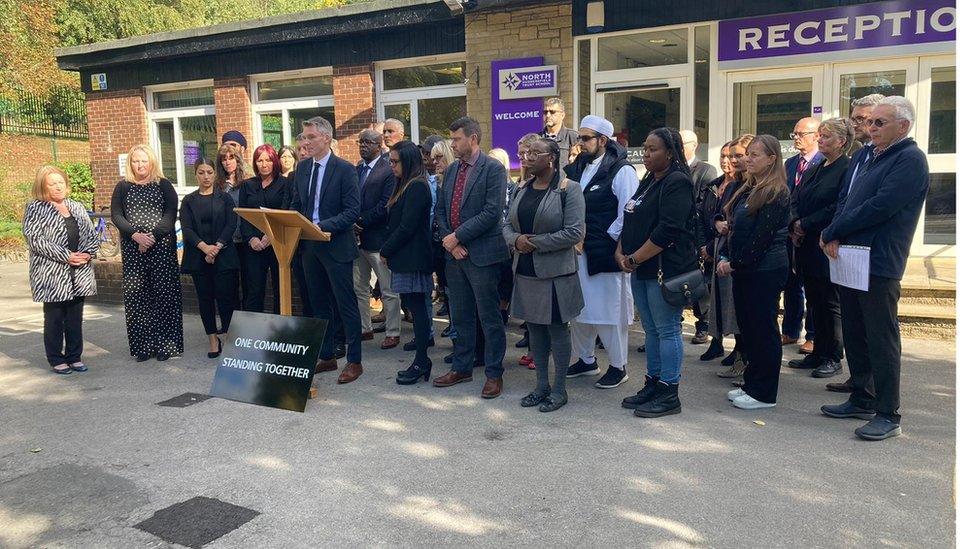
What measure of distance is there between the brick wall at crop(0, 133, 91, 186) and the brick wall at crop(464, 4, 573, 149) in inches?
509

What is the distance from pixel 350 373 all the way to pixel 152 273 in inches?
94.6

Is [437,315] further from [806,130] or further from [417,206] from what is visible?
[806,130]

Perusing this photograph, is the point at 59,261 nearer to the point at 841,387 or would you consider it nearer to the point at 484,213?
the point at 484,213

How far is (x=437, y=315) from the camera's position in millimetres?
8398

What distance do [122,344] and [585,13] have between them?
292 inches

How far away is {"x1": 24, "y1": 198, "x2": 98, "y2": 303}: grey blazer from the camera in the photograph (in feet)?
20.4

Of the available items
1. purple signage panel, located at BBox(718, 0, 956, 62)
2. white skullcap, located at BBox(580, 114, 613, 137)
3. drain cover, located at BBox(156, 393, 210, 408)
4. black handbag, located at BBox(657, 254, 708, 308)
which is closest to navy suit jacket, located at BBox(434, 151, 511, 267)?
white skullcap, located at BBox(580, 114, 613, 137)

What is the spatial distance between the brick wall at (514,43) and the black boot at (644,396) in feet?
19.5

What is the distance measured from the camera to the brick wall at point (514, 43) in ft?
33.6

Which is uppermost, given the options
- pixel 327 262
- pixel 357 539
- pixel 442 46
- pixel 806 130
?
pixel 442 46

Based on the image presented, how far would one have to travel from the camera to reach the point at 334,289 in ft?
19.3
